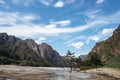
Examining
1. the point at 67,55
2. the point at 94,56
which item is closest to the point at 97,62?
the point at 94,56

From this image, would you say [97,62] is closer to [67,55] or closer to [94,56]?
[94,56]

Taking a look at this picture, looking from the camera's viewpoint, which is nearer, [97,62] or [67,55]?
[97,62]

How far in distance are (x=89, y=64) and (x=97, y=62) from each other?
1381cm

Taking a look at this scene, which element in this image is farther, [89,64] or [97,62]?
[89,64]

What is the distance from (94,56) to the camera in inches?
6383

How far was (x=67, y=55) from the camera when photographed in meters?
178

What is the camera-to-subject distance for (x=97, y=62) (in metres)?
161

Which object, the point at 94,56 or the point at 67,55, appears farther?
the point at 67,55

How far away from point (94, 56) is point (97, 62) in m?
4.25

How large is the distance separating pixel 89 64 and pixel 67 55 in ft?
53.5

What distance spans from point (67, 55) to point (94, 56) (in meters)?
22.7

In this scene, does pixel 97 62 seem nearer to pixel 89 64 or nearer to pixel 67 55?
pixel 89 64

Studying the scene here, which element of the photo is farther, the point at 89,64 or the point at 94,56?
the point at 89,64

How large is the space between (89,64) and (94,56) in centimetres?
1338
